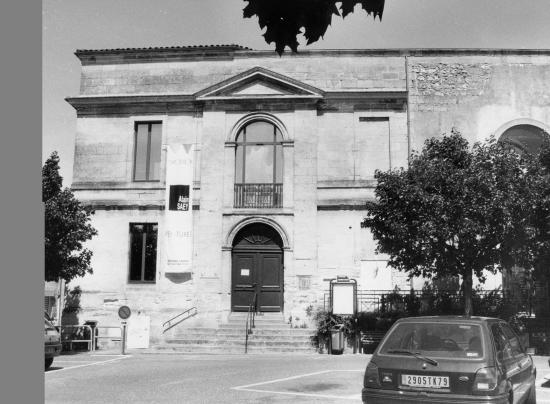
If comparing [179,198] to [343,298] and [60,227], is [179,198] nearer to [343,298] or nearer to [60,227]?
[60,227]

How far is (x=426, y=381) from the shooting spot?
6.61m

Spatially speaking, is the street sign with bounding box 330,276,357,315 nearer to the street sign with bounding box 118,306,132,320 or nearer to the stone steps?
the stone steps

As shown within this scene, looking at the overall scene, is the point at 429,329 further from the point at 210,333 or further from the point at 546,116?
the point at 546,116

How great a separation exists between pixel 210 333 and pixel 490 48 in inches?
514

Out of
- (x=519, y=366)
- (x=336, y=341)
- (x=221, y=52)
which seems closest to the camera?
(x=519, y=366)

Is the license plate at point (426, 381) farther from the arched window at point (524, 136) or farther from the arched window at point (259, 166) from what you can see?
the arched window at point (524, 136)

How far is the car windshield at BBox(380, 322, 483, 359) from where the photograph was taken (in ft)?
22.1

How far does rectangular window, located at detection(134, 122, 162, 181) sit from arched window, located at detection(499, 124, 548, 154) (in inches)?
451

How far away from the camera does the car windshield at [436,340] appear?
22.1ft

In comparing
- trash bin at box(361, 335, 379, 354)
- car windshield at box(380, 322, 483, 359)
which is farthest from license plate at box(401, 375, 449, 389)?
trash bin at box(361, 335, 379, 354)

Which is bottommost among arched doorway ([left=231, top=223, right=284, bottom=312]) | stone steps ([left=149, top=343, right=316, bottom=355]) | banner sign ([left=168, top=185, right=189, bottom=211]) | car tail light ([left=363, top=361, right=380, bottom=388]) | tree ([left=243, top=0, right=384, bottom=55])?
stone steps ([left=149, top=343, right=316, bottom=355])

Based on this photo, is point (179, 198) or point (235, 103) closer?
point (179, 198)

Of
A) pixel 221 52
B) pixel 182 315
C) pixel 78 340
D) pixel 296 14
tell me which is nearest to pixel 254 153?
pixel 221 52

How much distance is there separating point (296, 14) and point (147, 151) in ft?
62.5
